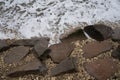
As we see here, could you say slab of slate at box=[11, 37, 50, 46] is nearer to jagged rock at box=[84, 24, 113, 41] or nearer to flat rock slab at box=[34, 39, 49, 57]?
flat rock slab at box=[34, 39, 49, 57]

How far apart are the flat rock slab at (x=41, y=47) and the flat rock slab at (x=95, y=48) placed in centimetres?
36

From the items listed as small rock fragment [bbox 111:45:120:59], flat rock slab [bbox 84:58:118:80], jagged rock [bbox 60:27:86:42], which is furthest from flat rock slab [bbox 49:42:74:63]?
small rock fragment [bbox 111:45:120:59]

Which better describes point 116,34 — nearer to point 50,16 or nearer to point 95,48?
point 95,48

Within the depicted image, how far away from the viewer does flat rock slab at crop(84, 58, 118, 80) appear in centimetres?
223

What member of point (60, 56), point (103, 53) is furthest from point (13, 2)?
point (103, 53)

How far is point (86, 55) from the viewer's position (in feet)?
8.03

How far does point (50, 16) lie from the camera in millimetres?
2932

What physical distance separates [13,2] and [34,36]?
0.69 m

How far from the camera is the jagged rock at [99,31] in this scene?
2585 mm

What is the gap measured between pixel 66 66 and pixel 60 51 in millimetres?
233

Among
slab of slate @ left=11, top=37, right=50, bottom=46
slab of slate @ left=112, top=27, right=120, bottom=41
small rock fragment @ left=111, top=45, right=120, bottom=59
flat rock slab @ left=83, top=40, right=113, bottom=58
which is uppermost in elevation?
slab of slate @ left=112, top=27, right=120, bottom=41

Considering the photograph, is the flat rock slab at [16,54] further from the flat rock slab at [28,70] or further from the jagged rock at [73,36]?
the jagged rock at [73,36]

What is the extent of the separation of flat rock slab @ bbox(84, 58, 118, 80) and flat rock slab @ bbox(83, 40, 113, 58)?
101 millimetres

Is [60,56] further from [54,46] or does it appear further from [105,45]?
[105,45]
